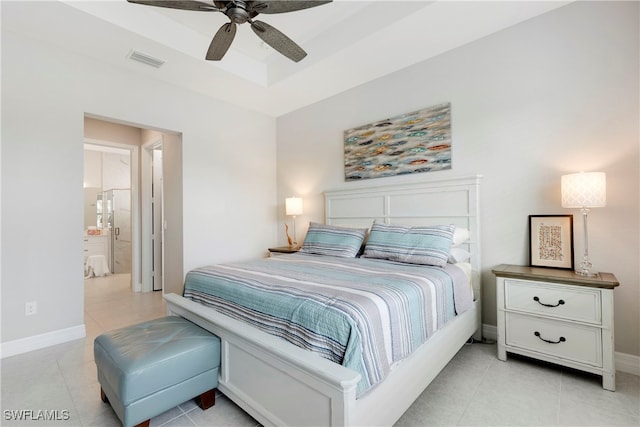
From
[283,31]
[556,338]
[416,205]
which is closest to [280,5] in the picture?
[283,31]

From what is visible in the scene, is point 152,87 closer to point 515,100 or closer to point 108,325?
point 108,325

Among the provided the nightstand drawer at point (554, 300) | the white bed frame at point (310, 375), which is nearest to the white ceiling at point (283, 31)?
the white bed frame at point (310, 375)

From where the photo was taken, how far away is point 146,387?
4.84 feet

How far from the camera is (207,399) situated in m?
1.76

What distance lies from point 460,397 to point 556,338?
0.86 meters

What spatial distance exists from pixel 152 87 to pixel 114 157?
4.94 m

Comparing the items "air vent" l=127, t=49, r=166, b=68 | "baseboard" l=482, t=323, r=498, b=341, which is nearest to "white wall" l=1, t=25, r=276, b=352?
"air vent" l=127, t=49, r=166, b=68

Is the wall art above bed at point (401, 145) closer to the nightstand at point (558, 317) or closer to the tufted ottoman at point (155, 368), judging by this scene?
the nightstand at point (558, 317)

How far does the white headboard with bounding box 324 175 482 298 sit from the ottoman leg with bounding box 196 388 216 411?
2.27 meters

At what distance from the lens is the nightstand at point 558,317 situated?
1.89 meters

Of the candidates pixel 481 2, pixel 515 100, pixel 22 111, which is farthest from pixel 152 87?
pixel 515 100

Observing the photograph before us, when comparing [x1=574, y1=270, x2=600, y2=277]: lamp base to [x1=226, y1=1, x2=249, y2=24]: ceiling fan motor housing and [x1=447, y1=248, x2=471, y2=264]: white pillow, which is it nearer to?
[x1=447, y1=248, x2=471, y2=264]: white pillow

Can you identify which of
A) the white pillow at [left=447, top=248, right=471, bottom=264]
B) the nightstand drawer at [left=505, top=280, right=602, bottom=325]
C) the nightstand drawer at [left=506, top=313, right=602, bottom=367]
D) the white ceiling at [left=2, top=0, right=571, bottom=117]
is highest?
the white ceiling at [left=2, top=0, right=571, bottom=117]

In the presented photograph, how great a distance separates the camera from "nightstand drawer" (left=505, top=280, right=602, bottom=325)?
→ 1.94m
